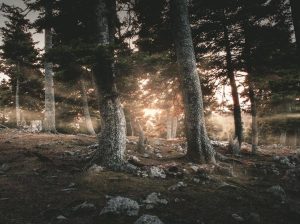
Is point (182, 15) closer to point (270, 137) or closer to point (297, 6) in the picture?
point (297, 6)

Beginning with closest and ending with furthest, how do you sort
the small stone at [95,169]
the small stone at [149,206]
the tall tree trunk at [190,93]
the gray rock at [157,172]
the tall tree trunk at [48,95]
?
1. the small stone at [149,206]
2. the small stone at [95,169]
3. the gray rock at [157,172]
4. the tall tree trunk at [190,93]
5. the tall tree trunk at [48,95]

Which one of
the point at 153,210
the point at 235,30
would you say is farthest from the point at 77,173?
the point at 235,30

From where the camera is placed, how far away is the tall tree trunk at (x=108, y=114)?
26.1 ft

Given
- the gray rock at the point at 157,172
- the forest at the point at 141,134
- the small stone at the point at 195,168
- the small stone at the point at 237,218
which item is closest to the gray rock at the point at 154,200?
the forest at the point at 141,134

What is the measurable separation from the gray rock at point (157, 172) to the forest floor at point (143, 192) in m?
0.14

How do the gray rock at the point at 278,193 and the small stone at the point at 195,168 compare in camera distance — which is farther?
the small stone at the point at 195,168

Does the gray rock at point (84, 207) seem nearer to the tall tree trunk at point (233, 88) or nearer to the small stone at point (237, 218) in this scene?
the small stone at point (237, 218)

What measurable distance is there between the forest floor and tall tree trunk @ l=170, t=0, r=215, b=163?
2.46 ft

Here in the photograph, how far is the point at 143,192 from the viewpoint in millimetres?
5906

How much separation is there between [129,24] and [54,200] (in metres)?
7.15

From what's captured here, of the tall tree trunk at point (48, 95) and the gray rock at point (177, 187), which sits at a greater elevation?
the tall tree trunk at point (48, 95)

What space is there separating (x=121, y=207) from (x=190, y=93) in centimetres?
552

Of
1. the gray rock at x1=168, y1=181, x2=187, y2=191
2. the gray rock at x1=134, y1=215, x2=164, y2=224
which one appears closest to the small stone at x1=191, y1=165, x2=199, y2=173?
the gray rock at x1=168, y1=181, x2=187, y2=191

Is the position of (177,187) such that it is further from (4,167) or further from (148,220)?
(4,167)
